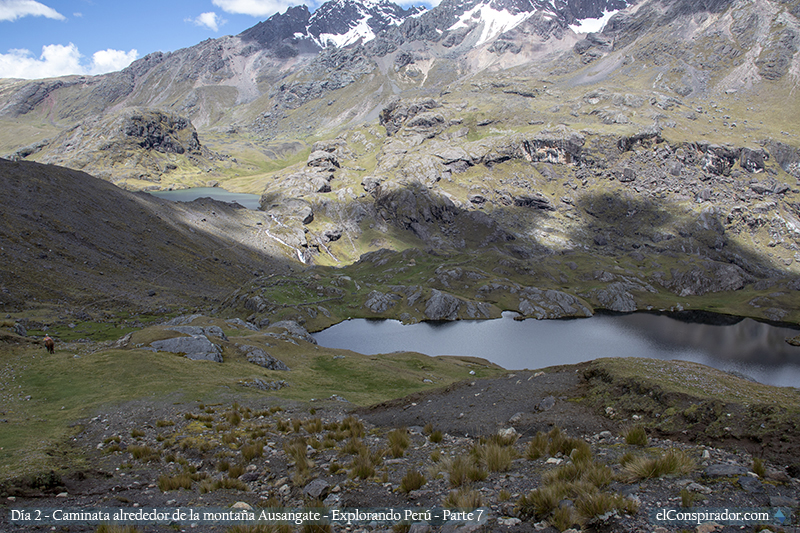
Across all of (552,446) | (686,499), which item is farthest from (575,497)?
(552,446)

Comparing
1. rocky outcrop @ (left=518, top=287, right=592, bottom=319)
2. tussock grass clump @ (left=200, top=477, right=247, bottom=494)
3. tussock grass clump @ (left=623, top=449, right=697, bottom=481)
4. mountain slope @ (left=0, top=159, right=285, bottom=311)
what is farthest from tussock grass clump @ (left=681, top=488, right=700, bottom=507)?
rocky outcrop @ (left=518, top=287, right=592, bottom=319)

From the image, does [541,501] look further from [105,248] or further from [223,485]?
[105,248]

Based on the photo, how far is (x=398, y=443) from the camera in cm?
1461

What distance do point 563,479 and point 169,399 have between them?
2461cm

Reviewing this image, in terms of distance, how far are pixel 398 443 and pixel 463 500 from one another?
5995mm

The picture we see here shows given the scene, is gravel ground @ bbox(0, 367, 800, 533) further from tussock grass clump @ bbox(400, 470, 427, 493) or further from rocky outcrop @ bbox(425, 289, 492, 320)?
rocky outcrop @ bbox(425, 289, 492, 320)

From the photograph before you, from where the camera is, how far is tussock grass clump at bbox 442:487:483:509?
8929mm

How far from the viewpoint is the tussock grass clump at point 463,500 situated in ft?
29.3

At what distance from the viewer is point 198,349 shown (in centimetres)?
3916

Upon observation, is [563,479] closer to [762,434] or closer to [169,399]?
[762,434]

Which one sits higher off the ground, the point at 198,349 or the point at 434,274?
the point at 434,274

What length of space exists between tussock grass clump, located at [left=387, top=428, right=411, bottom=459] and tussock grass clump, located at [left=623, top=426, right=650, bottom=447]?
Answer: 24.5 feet

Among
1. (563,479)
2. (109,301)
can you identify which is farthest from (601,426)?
(109,301)

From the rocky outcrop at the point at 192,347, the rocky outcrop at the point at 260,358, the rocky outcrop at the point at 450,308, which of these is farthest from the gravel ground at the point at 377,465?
the rocky outcrop at the point at 450,308
